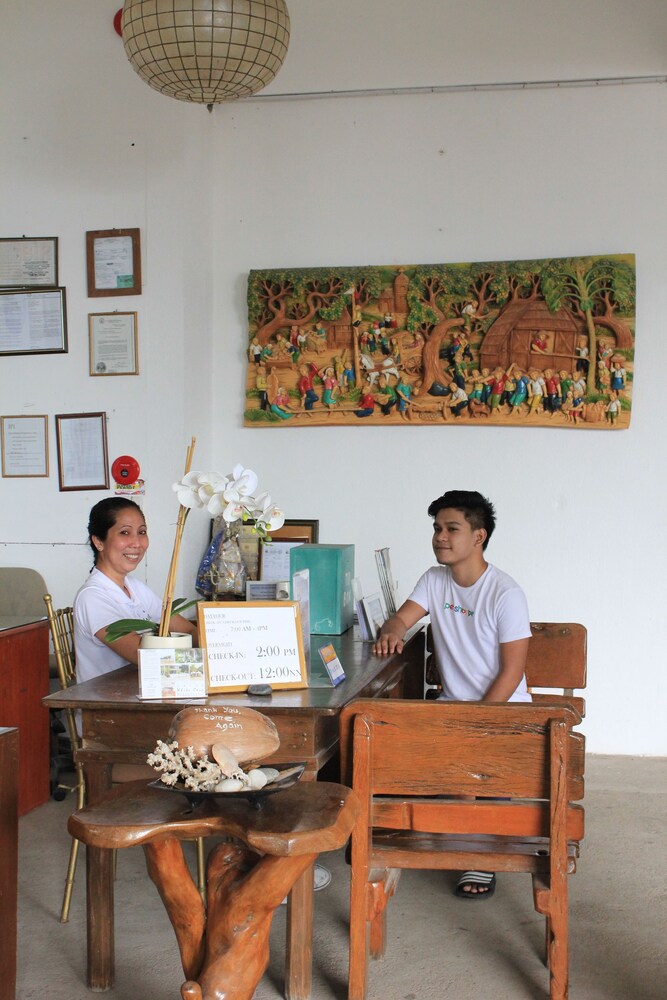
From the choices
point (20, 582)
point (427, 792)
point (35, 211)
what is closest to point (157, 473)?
point (20, 582)

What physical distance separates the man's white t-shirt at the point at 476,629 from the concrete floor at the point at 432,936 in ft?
2.02

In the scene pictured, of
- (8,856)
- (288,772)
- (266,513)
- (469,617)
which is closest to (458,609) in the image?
(469,617)

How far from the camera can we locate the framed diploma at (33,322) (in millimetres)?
4445

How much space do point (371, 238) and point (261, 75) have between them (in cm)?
162

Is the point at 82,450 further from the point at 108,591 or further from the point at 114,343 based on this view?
the point at 108,591

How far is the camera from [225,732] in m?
1.89

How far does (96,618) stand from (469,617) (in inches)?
44.8

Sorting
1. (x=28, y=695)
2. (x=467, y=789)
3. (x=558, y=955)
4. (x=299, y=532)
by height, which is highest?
(x=299, y=532)

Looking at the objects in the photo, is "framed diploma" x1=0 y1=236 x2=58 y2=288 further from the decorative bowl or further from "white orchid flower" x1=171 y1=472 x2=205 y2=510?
the decorative bowl

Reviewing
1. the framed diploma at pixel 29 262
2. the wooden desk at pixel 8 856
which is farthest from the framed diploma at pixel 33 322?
the wooden desk at pixel 8 856

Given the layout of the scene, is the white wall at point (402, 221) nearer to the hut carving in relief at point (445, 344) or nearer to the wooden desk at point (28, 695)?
the hut carving in relief at point (445, 344)

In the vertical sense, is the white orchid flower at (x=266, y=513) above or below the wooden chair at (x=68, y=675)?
above

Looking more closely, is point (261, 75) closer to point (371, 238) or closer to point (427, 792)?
point (371, 238)

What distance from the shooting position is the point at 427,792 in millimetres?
2213
